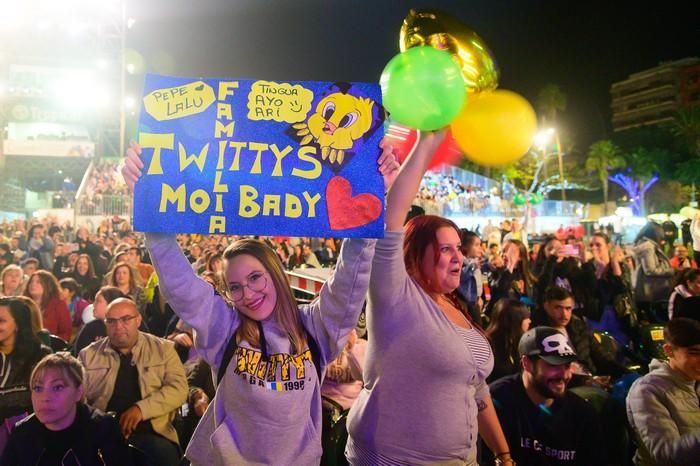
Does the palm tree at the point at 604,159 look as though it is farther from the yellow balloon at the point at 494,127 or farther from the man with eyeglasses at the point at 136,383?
the man with eyeglasses at the point at 136,383

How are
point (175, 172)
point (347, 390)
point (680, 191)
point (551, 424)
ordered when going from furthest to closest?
point (680, 191), point (347, 390), point (551, 424), point (175, 172)

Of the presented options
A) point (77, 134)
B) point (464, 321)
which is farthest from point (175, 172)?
point (77, 134)

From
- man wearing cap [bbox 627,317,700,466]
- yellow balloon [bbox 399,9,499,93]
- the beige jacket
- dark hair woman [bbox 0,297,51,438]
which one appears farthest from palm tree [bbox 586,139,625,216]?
dark hair woman [bbox 0,297,51,438]

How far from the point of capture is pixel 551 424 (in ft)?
11.0

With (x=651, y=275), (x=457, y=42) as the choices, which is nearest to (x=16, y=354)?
(x=457, y=42)

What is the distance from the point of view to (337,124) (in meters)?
2.40

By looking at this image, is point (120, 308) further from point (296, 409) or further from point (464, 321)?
point (464, 321)

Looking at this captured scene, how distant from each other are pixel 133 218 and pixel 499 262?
281 inches

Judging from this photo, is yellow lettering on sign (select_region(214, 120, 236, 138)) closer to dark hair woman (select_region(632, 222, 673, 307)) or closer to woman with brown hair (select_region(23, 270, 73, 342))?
woman with brown hair (select_region(23, 270, 73, 342))

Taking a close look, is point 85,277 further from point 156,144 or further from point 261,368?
point 261,368

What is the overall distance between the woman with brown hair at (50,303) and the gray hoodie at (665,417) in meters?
5.43

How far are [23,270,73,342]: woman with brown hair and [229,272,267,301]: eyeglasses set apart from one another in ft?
15.0

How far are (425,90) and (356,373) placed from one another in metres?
2.57

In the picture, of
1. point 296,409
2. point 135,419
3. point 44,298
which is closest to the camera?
point 296,409
